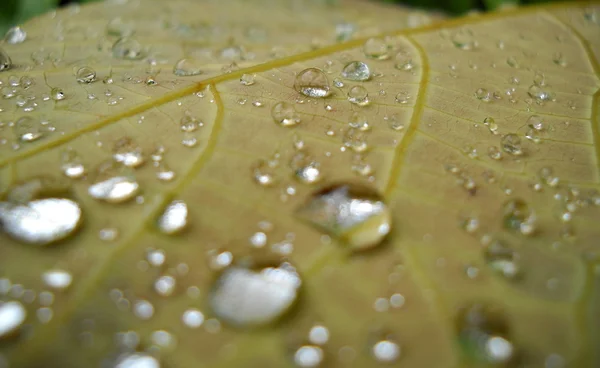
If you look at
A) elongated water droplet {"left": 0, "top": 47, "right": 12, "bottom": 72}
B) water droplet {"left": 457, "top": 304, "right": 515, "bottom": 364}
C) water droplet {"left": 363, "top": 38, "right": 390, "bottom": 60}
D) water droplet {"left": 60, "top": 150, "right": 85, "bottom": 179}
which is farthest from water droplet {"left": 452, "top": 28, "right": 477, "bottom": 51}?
elongated water droplet {"left": 0, "top": 47, "right": 12, "bottom": 72}

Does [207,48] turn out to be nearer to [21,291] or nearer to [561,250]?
[21,291]

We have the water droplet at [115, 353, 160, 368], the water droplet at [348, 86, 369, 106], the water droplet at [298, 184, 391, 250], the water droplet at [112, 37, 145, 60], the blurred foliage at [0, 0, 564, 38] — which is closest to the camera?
the water droplet at [115, 353, 160, 368]

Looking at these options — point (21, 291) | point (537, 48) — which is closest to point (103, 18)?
point (21, 291)

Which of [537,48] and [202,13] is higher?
[537,48]

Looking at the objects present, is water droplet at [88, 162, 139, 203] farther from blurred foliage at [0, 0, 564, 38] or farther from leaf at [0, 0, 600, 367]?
blurred foliage at [0, 0, 564, 38]

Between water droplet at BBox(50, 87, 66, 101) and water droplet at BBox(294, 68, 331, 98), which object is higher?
water droplet at BBox(294, 68, 331, 98)

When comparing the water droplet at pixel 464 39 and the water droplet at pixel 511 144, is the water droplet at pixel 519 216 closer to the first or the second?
the water droplet at pixel 511 144
